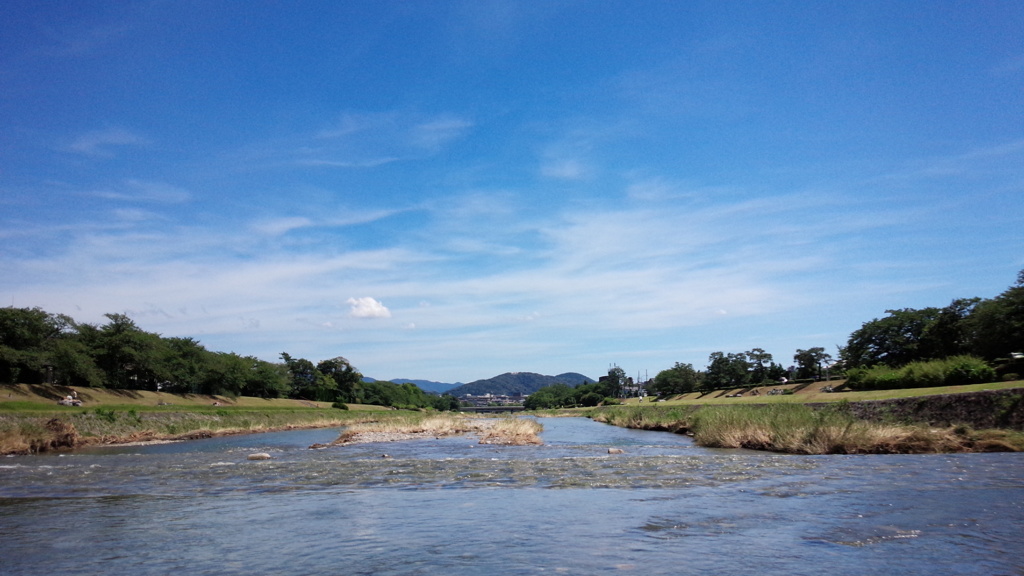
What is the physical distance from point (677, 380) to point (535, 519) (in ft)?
560

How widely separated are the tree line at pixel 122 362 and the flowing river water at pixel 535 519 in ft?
185

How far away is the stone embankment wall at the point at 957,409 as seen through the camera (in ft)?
98.4

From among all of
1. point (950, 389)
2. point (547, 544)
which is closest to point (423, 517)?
point (547, 544)

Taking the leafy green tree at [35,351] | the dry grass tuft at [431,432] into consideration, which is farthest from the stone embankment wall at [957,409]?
the leafy green tree at [35,351]

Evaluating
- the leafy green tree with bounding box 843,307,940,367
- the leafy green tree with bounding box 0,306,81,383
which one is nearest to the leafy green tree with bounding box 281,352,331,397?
the leafy green tree with bounding box 0,306,81,383

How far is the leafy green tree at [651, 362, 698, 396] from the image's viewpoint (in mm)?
168375

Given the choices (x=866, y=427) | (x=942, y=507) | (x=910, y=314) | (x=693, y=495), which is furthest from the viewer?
(x=910, y=314)

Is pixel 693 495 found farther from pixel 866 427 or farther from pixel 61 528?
pixel 866 427

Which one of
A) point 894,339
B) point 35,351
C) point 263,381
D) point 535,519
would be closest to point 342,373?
point 263,381

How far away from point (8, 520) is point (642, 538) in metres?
13.5

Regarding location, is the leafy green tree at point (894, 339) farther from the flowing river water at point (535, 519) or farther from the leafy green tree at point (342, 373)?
the leafy green tree at point (342, 373)

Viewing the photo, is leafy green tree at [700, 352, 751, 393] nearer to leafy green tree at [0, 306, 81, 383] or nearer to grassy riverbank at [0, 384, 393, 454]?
grassy riverbank at [0, 384, 393, 454]

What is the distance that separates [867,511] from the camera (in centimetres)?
1264

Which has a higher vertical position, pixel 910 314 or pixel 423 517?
pixel 910 314
